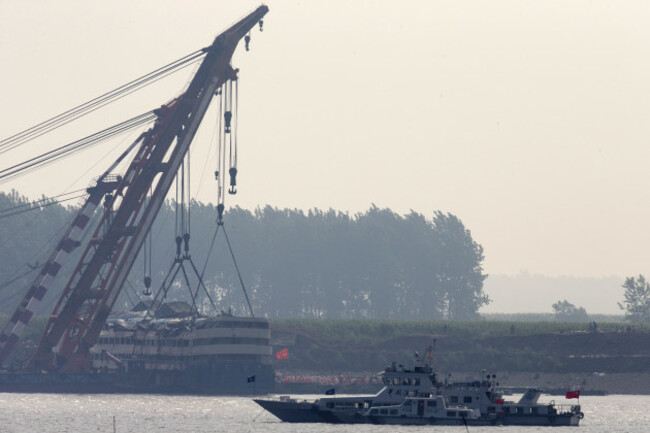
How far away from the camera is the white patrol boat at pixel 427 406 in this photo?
345 ft

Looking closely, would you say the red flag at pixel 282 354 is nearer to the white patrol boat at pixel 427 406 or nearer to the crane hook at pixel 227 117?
the crane hook at pixel 227 117

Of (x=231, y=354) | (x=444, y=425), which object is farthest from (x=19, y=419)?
(x=231, y=354)

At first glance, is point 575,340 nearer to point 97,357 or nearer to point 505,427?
point 97,357

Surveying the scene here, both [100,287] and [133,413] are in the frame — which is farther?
[100,287]

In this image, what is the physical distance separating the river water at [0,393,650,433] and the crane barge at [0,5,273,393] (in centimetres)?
643

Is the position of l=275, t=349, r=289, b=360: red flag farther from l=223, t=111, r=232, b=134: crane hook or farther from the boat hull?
l=223, t=111, r=232, b=134: crane hook

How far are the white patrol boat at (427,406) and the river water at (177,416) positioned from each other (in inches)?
43.0

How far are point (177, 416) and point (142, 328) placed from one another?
5405 cm

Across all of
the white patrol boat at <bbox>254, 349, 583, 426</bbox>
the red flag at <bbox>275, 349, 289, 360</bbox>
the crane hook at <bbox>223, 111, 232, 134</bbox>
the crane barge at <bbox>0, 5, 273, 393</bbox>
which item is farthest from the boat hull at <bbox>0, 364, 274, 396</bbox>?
the white patrol boat at <bbox>254, 349, 583, 426</bbox>

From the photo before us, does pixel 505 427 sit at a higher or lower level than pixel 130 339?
lower

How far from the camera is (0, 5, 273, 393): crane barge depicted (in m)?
157

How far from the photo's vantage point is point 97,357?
175375 mm

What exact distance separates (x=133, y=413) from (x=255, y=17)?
5309cm

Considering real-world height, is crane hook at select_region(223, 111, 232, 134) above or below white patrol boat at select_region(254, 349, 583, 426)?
above
